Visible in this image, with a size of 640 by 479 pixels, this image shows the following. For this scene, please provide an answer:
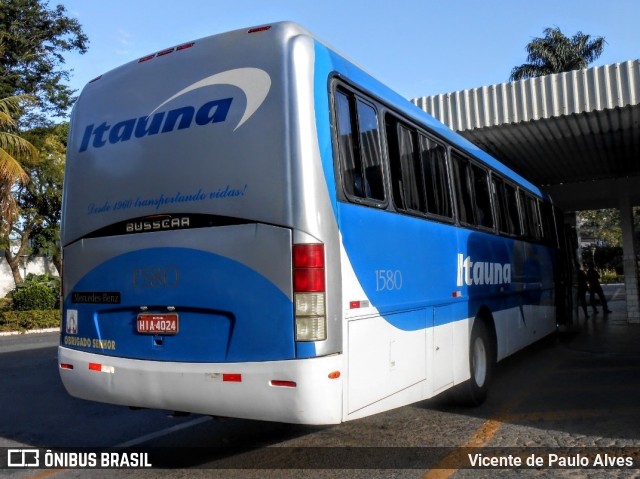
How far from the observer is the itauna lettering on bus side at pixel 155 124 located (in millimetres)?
4691

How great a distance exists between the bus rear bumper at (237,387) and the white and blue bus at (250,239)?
13mm

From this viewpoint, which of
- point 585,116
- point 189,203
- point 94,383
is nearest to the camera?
point 189,203

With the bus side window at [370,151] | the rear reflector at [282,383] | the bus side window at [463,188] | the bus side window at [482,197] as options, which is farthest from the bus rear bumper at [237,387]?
the bus side window at [482,197]

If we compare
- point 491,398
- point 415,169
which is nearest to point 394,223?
point 415,169

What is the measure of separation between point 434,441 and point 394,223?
2.11m

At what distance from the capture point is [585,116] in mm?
11648

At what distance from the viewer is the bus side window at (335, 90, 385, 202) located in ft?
15.5

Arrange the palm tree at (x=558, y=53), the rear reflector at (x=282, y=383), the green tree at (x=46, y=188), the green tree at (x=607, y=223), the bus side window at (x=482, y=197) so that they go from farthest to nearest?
the green tree at (x=607, y=223), the palm tree at (x=558, y=53), the green tree at (x=46, y=188), the bus side window at (x=482, y=197), the rear reflector at (x=282, y=383)

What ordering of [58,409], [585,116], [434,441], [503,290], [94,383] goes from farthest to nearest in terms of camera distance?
1. [585,116]
2. [503,290]
3. [58,409]
4. [434,441]
5. [94,383]

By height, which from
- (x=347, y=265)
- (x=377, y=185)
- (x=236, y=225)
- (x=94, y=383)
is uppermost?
(x=377, y=185)

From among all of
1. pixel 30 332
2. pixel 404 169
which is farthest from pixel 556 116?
pixel 30 332

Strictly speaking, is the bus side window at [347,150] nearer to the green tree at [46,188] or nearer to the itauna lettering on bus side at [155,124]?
the itauna lettering on bus side at [155,124]

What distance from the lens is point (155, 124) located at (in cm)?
498

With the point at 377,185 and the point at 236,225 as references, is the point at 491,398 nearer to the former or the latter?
the point at 377,185
